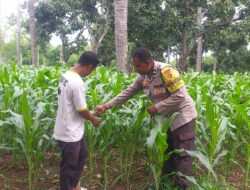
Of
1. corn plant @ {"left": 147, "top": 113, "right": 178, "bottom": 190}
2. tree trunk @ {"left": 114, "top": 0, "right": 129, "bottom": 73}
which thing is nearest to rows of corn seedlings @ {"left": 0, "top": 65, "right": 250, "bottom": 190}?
corn plant @ {"left": 147, "top": 113, "right": 178, "bottom": 190}

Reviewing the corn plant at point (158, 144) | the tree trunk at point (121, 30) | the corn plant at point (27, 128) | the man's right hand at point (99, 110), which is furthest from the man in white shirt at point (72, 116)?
the tree trunk at point (121, 30)

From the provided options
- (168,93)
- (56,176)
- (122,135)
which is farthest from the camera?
(56,176)

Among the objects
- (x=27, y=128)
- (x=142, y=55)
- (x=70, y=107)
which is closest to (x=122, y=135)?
(x=70, y=107)

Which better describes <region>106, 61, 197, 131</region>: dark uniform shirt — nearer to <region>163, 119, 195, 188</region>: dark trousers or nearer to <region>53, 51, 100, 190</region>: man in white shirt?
<region>163, 119, 195, 188</region>: dark trousers

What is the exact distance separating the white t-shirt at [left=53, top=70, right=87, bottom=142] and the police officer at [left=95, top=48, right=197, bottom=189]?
1.57 ft

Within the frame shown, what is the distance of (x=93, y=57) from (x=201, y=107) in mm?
1784

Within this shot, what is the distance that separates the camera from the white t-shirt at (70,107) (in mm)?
3299

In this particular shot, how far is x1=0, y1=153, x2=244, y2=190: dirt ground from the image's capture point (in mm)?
4031

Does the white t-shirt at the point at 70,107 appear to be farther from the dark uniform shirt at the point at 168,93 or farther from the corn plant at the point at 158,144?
the corn plant at the point at 158,144

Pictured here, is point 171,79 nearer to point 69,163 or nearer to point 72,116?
point 72,116

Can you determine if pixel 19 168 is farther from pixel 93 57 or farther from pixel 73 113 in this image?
pixel 93 57

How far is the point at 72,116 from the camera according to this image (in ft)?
11.1

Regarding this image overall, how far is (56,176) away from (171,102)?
1777 millimetres

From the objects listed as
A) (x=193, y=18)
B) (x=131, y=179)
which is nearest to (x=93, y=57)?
(x=131, y=179)
